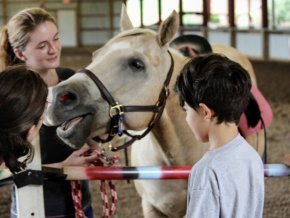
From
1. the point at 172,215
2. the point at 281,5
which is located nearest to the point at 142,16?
the point at 281,5

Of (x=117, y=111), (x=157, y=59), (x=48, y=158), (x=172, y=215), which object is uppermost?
(x=157, y=59)

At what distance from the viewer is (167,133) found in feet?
8.14

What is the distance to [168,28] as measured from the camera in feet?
7.66

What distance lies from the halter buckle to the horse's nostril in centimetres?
20

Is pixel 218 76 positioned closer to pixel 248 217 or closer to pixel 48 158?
pixel 248 217

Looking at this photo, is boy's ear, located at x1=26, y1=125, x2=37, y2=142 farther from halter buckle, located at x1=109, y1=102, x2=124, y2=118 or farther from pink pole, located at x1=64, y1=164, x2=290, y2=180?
halter buckle, located at x1=109, y1=102, x2=124, y2=118

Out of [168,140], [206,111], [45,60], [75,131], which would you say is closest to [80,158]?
[75,131]

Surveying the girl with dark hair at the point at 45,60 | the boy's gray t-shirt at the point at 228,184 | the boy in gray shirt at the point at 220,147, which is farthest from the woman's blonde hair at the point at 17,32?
the boy's gray t-shirt at the point at 228,184

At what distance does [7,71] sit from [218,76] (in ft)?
1.94

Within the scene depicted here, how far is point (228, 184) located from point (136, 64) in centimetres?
96

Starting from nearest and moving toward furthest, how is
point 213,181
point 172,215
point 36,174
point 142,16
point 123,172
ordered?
1. point 213,181
2. point 36,174
3. point 123,172
4. point 172,215
5. point 142,16

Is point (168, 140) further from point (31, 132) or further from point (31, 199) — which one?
point (31, 132)

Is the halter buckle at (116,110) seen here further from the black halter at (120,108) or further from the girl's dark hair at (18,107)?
the girl's dark hair at (18,107)

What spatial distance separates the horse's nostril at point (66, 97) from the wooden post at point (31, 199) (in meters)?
0.31
